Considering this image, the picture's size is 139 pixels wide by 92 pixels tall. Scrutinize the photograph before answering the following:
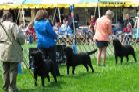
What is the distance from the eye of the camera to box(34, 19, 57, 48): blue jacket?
509 inches

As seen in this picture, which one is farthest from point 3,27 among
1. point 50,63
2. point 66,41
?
point 66,41

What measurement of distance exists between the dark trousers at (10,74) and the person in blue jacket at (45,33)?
2552 millimetres

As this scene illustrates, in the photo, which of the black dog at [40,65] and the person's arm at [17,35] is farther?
the black dog at [40,65]

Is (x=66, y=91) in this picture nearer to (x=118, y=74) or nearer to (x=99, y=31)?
(x=118, y=74)

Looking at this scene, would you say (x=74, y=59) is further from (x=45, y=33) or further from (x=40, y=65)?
(x=40, y=65)

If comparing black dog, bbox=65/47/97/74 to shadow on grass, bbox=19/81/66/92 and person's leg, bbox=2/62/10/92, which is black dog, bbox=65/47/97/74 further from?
person's leg, bbox=2/62/10/92

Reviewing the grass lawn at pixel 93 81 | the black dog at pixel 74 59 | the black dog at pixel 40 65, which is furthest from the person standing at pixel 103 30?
the black dog at pixel 40 65

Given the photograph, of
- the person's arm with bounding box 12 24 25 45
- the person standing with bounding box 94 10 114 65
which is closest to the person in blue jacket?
the person's arm with bounding box 12 24 25 45

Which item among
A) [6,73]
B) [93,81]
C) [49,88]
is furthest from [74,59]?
[6,73]

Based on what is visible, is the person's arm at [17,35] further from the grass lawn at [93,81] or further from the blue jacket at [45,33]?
the blue jacket at [45,33]

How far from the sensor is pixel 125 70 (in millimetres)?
15188

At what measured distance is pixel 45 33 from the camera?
1309 cm

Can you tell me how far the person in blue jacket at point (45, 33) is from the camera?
42.3ft

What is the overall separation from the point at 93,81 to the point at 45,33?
71.8 inches
